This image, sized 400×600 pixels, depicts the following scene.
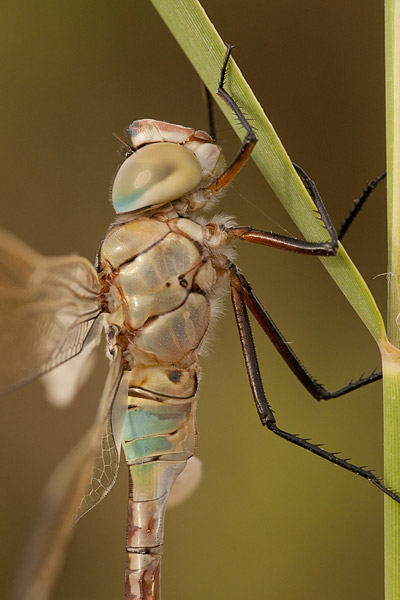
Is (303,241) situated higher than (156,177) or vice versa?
(156,177)

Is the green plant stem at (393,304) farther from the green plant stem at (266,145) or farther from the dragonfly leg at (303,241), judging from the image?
the dragonfly leg at (303,241)

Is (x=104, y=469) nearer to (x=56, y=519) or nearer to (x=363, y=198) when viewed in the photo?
(x=56, y=519)

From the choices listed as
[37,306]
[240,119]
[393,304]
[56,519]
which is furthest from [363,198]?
[56,519]

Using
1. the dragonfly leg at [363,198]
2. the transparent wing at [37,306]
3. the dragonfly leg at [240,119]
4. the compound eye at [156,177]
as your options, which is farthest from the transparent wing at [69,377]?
the dragonfly leg at [363,198]

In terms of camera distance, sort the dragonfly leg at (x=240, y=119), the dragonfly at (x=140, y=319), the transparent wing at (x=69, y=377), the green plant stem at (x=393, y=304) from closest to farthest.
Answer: the green plant stem at (x=393, y=304)
the dragonfly leg at (x=240, y=119)
the dragonfly at (x=140, y=319)
the transparent wing at (x=69, y=377)

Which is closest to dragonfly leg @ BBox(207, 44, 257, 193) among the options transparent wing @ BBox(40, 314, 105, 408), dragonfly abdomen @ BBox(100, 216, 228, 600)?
dragonfly abdomen @ BBox(100, 216, 228, 600)

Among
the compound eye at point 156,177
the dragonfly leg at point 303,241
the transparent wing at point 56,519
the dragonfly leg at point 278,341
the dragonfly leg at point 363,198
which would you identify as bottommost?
the transparent wing at point 56,519

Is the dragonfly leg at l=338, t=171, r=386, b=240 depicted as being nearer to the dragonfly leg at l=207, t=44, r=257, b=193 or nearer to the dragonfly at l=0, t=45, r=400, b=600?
the dragonfly at l=0, t=45, r=400, b=600
